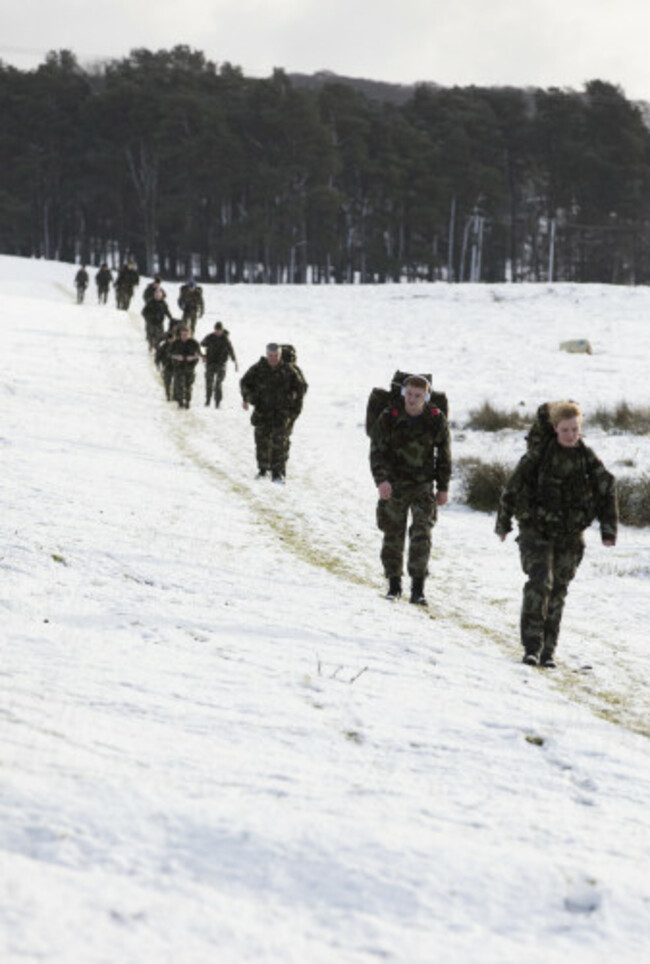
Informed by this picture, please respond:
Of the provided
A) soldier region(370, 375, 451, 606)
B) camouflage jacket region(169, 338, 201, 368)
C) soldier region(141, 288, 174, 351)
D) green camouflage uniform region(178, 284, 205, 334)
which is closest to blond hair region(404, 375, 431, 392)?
soldier region(370, 375, 451, 606)

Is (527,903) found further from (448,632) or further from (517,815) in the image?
(448,632)

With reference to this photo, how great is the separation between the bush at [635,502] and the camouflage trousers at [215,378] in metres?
8.56

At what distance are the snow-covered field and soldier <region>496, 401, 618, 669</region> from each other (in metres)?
0.41

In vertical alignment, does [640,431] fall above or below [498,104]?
below

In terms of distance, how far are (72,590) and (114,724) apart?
213 cm

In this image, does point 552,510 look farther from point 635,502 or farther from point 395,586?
point 635,502

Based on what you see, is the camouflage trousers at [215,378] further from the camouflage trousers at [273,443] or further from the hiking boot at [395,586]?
the hiking boot at [395,586]

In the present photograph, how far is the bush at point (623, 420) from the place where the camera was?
16.8 m

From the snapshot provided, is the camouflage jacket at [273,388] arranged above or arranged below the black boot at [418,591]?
above

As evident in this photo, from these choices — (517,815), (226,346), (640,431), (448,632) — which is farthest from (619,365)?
(517,815)

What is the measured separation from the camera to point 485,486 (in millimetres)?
12688

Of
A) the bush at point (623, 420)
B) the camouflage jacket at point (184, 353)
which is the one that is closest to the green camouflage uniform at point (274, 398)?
the camouflage jacket at point (184, 353)

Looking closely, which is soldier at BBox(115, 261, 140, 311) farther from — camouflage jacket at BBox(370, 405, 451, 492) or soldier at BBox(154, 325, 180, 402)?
camouflage jacket at BBox(370, 405, 451, 492)

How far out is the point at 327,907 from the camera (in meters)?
2.85
